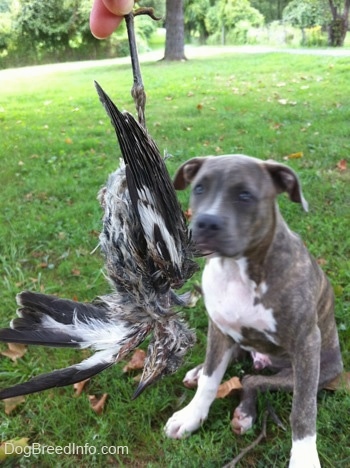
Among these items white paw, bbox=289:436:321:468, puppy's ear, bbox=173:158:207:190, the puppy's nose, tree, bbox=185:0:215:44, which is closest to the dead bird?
the puppy's nose

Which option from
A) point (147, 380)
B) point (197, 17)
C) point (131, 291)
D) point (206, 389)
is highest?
point (131, 291)

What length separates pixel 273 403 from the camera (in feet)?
9.21

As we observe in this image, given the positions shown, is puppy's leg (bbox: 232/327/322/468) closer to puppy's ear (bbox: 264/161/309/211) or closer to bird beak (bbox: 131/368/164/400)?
puppy's ear (bbox: 264/161/309/211)

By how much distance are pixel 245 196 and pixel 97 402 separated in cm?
162

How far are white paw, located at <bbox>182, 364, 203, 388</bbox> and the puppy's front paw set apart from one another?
0.28m

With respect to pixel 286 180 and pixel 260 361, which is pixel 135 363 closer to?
pixel 260 361

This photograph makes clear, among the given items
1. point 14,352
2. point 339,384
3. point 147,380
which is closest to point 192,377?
point 339,384

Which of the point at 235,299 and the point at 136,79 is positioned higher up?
the point at 136,79

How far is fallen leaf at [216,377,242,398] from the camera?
2904 millimetres

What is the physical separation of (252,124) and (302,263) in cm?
578

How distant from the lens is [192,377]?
3033 millimetres

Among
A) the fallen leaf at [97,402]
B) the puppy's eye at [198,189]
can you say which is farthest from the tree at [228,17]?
the fallen leaf at [97,402]

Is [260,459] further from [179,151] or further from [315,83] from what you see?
[315,83]

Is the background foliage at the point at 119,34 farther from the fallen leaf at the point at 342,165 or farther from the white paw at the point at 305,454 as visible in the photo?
the white paw at the point at 305,454
